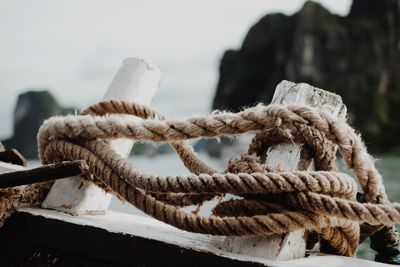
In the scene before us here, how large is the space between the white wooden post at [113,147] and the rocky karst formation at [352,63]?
40941 mm

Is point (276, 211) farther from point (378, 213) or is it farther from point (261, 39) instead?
point (261, 39)

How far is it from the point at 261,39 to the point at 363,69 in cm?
1457

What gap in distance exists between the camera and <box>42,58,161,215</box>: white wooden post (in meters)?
1.27

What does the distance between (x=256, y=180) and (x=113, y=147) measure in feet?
1.81

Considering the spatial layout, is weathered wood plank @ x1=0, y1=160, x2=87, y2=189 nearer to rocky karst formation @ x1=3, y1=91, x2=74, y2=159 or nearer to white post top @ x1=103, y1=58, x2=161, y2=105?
white post top @ x1=103, y1=58, x2=161, y2=105

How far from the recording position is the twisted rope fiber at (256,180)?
94 centimetres

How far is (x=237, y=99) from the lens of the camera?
5297cm

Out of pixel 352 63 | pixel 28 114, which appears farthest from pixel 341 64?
pixel 28 114

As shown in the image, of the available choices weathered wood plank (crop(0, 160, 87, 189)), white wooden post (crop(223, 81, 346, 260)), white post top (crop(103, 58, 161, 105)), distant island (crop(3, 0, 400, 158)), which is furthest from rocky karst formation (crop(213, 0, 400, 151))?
weathered wood plank (crop(0, 160, 87, 189))

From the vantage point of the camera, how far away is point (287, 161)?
105cm

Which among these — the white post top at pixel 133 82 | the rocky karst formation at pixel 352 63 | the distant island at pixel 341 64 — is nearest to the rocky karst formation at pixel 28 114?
the distant island at pixel 341 64

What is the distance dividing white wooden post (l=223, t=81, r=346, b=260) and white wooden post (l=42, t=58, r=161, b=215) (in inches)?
18.7

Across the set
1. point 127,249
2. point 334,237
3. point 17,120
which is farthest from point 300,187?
point 17,120

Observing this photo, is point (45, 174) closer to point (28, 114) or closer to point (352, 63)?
point (352, 63)
